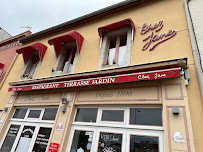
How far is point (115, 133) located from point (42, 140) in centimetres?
316

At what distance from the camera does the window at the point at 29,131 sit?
5234mm

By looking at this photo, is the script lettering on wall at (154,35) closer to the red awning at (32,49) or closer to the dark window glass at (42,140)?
the dark window glass at (42,140)

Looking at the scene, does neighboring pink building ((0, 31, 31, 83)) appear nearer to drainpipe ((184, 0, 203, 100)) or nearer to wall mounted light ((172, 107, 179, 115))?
wall mounted light ((172, 107, 179, 115))

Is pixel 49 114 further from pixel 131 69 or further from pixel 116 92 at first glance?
pixel 131 69

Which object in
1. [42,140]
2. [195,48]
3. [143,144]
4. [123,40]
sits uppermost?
[123,40]

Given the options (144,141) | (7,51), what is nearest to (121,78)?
(144,141)

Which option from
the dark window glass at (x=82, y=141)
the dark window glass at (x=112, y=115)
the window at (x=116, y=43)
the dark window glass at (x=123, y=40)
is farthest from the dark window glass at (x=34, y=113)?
the dark window glass at (x=123, y=40)

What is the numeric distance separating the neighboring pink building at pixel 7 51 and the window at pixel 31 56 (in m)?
2.04

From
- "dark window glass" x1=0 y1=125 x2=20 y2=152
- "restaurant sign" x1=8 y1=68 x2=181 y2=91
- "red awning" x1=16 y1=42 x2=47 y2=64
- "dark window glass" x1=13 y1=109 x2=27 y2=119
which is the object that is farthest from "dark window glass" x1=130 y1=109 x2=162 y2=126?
"red awning" x1=16 y1=42 x2=47 y2=64

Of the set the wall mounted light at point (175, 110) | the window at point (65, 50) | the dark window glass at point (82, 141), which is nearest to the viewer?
the wall mounted light at point (175, 110)

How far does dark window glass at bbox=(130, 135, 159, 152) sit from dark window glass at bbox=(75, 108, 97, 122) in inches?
59.9

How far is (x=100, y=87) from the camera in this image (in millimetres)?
4863

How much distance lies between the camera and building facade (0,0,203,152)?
3.47m

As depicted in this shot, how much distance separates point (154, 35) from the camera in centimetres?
486
